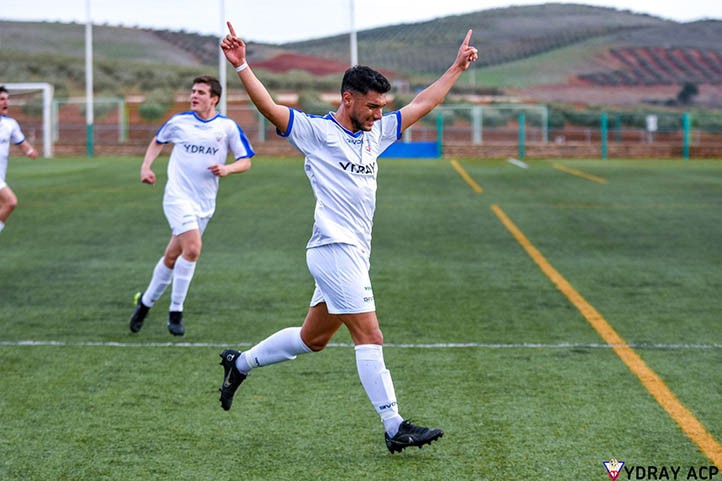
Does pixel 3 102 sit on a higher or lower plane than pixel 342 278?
higher

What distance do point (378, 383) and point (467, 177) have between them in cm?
2258

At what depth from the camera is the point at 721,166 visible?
36031 millimetres

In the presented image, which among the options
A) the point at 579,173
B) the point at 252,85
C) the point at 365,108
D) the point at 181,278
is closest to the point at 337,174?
the point at 365,108

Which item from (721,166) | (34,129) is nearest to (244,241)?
(721,166)

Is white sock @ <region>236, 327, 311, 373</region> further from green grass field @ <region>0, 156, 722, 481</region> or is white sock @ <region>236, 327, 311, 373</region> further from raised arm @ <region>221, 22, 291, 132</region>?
raised arm @ <region>221, 22, 291, 132</region>

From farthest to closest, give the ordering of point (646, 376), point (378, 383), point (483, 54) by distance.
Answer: point (483, 54) < point (646, 376) < point (378, 383)

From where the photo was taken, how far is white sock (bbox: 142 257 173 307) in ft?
31.1

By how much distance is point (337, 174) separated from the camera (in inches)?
238

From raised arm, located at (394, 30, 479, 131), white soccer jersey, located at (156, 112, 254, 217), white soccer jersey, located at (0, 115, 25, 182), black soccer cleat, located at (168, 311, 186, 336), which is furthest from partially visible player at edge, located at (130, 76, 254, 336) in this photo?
white soccer jersey, located at (0, 115, 25, 182)

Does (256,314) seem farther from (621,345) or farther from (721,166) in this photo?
(721,166)

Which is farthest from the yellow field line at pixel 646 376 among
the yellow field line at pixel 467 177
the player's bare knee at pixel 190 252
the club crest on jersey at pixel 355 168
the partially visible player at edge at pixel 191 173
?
the yellow field line at pixel 467 177

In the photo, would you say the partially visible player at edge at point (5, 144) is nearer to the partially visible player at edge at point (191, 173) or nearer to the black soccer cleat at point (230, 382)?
the partially visible player at edge at point (191, 173)

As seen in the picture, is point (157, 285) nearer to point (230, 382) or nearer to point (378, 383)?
point (230, 382)

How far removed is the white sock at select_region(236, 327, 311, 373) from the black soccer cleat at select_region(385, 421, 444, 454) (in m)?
0.85
